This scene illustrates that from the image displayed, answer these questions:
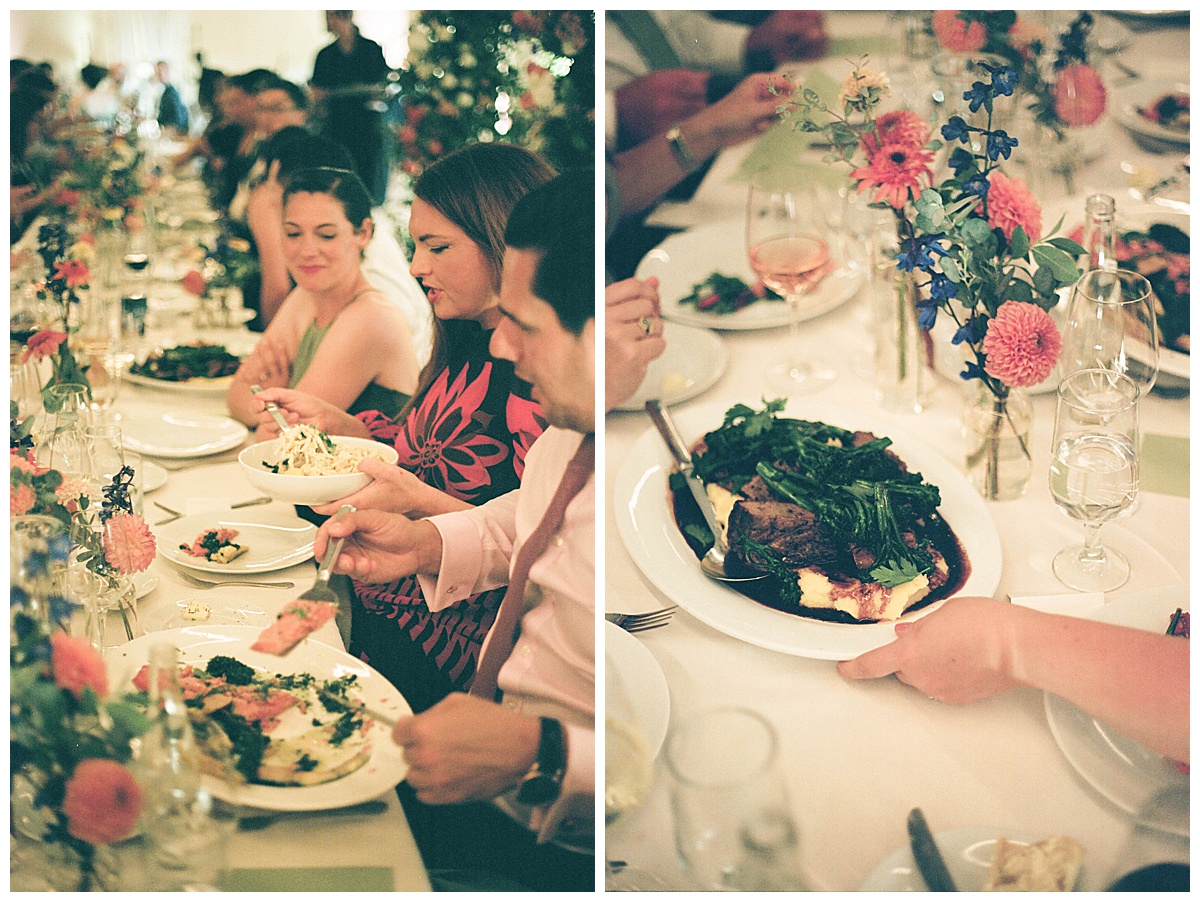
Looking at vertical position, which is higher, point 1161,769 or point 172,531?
point 172,531

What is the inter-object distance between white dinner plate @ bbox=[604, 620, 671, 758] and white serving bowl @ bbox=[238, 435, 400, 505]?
1.17 feet

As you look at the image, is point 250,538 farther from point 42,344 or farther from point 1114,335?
point 1114,335

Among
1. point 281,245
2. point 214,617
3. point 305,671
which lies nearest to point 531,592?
point 305,671

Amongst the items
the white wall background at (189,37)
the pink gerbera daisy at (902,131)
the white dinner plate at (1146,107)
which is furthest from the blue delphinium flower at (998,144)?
the white dinner plate at (1146,107)

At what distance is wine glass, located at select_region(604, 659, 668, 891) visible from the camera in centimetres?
117

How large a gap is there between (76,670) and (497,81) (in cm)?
85

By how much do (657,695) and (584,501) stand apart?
0.24m

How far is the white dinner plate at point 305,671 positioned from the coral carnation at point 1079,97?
1.72m

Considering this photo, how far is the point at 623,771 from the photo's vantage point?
1.19 metres

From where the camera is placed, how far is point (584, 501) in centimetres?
126

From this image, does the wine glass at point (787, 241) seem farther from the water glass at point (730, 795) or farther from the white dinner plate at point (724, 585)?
the water glass at point (730, 795)

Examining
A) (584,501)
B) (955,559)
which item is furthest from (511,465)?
(955,559)

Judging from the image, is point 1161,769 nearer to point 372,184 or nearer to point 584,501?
point 584,501

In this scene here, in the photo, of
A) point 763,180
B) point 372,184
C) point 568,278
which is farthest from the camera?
point 763,180
